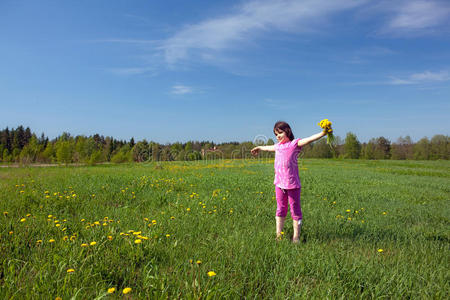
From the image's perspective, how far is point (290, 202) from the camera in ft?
13.5

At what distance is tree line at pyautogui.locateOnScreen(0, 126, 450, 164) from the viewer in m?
35.5

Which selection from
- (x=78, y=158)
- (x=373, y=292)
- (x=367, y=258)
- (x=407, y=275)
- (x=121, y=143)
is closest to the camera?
(x=373, y=292)

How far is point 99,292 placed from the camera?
2189 mm

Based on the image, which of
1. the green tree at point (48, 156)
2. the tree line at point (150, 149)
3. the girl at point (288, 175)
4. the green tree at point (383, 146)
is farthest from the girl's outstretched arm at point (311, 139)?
the green tree at point (383, 146)

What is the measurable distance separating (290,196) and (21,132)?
6861 cm

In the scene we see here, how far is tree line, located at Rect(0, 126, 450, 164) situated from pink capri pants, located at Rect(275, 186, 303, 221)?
14505 mm

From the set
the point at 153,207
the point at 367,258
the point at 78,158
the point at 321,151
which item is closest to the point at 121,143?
the point at 78,158

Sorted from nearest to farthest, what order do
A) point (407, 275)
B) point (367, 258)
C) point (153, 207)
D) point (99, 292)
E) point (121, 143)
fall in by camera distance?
point (99, 292) < point (407, 275) < point (367, 258) < point (153, 207) < point (121, 143)

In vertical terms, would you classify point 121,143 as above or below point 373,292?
above

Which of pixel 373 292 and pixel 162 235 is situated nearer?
pixel 373 292

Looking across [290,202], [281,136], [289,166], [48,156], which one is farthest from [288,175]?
[48,156]

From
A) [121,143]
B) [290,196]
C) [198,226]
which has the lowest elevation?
[198,226]

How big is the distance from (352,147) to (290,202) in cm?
6893

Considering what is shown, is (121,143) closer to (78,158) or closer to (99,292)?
(78,158)
